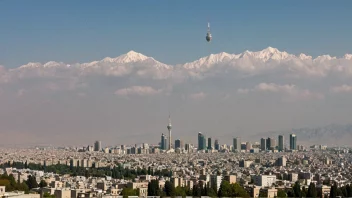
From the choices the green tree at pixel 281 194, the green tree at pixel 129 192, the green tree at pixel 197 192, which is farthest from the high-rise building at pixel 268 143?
the green tree at pixel 197 192

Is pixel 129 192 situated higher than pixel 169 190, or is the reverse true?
pixel 169 190

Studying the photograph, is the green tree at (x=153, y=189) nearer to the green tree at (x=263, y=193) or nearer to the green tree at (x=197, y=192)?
the green tree at (x=197, y=192)

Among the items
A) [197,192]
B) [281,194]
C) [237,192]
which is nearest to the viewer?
[197,192]

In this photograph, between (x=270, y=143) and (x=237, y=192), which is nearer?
(x=237, y=192)

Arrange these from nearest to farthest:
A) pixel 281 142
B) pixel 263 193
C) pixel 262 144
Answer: pixel 263 193 < pixel 281 142 < pixel 262 144

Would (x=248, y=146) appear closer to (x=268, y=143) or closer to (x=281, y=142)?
(x=268, y=143)

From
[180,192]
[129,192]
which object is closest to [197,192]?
[180,192]

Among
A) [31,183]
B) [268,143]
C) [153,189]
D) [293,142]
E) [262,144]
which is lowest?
[153,189]

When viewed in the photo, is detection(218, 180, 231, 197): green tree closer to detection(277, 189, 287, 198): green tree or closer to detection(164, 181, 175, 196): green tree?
detection(164, 181, 175, 196): green tree

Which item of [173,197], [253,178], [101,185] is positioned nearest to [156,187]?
[173,197]

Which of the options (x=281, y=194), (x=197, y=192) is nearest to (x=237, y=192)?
(x=281, y=194)

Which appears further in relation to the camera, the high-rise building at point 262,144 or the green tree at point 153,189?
the high-rise building at point 262,144
